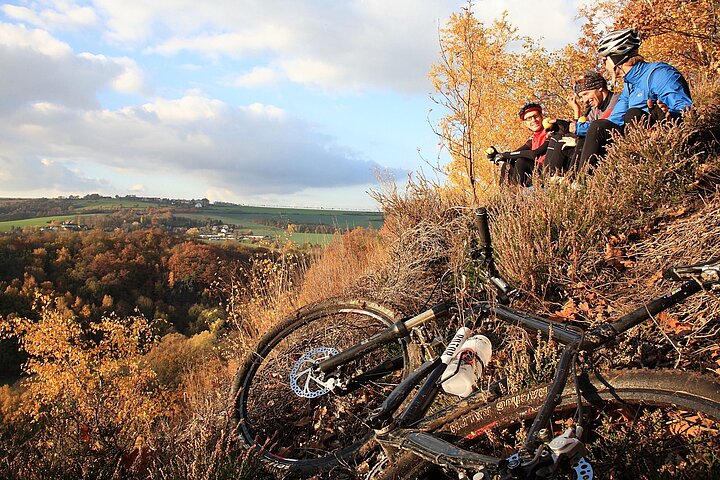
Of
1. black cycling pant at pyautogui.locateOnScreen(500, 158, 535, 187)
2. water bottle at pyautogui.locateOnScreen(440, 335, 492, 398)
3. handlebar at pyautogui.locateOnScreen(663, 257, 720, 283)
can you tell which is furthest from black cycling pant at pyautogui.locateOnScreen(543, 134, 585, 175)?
handlebar at pyautogui.locateOnScreen(663, 257, 720, 283)

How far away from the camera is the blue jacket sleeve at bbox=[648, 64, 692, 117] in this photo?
3.95 metres

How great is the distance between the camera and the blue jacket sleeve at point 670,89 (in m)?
3.95

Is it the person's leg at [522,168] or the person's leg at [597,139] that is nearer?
the person's leg at [597,139]

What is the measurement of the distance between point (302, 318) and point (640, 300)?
2.11m

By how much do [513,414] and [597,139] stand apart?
3.11m

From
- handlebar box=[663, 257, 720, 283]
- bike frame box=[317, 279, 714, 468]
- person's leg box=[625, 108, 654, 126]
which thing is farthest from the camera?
person's leg box=[625, 108, 654, 126]

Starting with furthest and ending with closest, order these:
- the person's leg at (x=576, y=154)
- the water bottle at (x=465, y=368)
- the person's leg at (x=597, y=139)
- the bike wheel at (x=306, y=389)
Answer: the person's leg at (x=576, y=154) < the person's leg at (x=597, y=139) < the bike wheel at (x=306, y=389) < the water bottle at (x=465, y=368)

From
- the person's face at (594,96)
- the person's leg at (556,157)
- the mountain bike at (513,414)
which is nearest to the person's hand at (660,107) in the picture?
the person's leg at (556,157)

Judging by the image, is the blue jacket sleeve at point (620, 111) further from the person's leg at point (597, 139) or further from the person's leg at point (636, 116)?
the person's leg at point (636, 116)

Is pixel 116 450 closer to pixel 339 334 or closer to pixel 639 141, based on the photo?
pixel 339 334

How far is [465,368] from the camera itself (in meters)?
2.29

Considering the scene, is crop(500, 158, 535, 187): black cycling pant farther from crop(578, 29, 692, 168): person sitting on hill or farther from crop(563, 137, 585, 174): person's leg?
crop(578, 29, 692, 168): person sitting on hill

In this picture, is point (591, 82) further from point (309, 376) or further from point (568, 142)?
point (309, 376)

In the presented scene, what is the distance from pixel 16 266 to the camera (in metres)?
51.3
